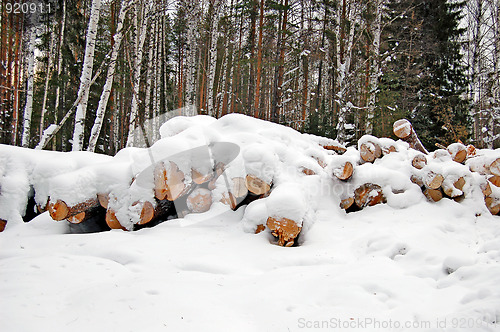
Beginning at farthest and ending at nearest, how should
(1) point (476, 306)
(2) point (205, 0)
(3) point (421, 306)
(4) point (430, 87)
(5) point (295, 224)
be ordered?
(2) point (205, 0) < (4) point (430, 87) < (5) point (295, 224) < (3) point (421, 306) < (1) point (476, 306)

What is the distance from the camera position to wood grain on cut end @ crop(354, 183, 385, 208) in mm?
4223

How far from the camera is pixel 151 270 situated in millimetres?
2543

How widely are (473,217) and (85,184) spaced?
532 centimetres

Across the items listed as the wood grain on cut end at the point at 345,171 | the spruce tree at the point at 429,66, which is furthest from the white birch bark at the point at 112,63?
the spruce tree at the point at 429,66

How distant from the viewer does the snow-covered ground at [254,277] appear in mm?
1764

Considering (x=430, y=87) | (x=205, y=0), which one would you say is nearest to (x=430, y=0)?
(x=430, y=87)

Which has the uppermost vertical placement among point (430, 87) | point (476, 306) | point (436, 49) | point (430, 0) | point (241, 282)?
point (430, 0)

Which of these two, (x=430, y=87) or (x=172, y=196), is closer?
(x=172, y=196)

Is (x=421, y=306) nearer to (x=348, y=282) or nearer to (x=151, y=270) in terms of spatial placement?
(x=348, y=282)

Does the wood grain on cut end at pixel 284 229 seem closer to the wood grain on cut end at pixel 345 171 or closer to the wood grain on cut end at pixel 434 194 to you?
the wood grain on cut end at pixel 345 171

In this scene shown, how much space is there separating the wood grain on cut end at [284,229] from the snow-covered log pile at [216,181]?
0.07 ft

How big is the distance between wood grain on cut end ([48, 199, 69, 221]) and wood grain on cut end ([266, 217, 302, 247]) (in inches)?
105

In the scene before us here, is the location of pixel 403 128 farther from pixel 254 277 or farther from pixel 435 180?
pixel 254 277

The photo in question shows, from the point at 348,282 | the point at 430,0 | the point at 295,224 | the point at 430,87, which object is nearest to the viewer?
the point at 348,282
